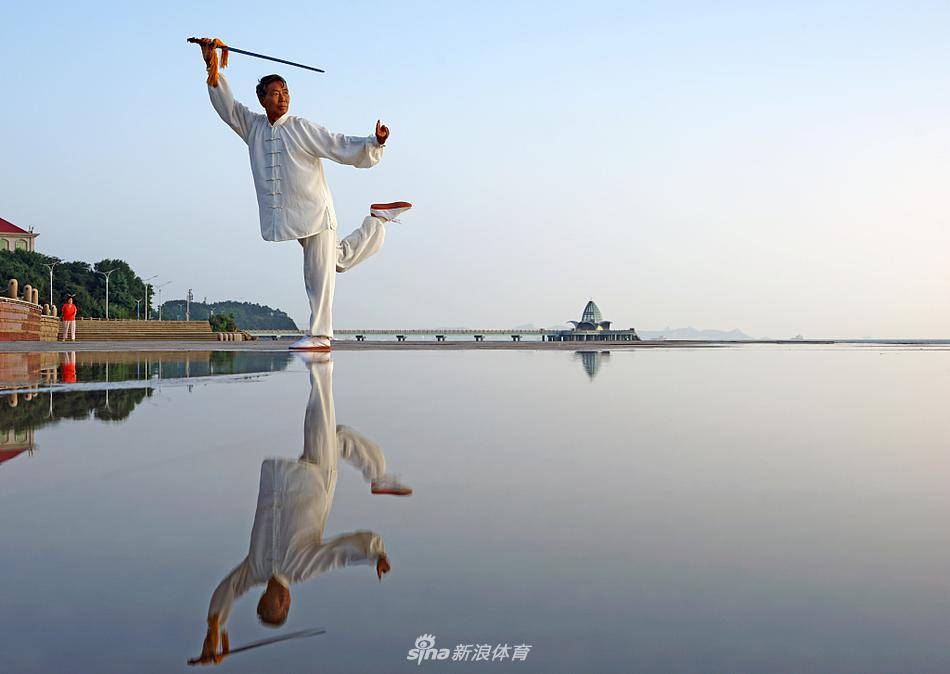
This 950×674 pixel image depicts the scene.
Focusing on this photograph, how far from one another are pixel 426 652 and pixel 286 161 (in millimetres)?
9925

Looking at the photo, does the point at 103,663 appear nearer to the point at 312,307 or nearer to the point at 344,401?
the point at 344,401

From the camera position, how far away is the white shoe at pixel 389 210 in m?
12.1

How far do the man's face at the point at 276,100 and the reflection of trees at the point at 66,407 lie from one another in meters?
5.63

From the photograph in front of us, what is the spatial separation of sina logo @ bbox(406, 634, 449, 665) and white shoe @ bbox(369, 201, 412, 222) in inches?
438

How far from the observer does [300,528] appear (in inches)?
74.9

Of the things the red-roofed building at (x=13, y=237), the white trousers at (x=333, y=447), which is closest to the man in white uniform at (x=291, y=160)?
the white trousers at (x=333, y=447)

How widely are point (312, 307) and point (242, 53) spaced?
3.41 m

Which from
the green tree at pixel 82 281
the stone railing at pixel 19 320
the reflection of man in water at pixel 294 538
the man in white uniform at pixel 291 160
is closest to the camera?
the reflection of man in water at pixel 294 538

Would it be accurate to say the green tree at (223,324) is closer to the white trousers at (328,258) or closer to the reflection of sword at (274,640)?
the white trousers at (328,258)

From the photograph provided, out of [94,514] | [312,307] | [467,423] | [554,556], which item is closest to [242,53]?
[312,307]

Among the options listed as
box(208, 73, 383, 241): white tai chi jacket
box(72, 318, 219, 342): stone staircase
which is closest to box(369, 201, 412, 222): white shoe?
box(208, 73, 383, 241): white tai chi jacket

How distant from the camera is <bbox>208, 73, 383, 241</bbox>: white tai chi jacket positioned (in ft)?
34.1

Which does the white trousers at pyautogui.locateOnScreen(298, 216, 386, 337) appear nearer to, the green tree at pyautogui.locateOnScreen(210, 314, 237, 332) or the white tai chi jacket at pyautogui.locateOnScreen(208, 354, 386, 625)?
the white tai chi jacket at pyautogui.locateOnScreen(208, 354, 386, 625)

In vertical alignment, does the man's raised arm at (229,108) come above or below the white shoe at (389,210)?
above
